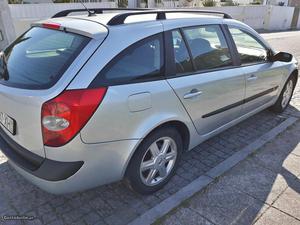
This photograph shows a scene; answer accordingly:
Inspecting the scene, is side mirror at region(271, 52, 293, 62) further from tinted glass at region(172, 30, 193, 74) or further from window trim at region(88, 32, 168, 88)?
window trim at region(88, 32, 168, 88)

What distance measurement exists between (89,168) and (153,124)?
635 millimetres

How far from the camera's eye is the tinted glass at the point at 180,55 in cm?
255

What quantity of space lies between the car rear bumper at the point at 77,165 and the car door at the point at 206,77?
0.79 meters

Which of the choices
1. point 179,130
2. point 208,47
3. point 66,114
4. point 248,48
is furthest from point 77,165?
point 248,48

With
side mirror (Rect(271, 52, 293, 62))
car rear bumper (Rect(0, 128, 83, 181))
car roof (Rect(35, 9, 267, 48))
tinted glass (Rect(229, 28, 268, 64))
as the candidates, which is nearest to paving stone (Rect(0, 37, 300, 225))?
car rear bumper (Rect(0, 128, 83, 181))

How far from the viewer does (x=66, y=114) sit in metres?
1.88

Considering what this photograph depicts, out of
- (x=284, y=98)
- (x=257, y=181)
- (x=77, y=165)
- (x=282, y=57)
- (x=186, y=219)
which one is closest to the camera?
(x=77, y=165)

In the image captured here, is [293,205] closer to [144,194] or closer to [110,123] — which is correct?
[144,194]

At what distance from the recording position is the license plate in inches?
85.6

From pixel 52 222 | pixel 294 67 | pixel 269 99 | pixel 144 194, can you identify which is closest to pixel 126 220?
pixel 144 194

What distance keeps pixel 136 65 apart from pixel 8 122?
3.81 ft

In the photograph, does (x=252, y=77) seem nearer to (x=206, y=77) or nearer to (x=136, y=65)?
(x=206, y=77)

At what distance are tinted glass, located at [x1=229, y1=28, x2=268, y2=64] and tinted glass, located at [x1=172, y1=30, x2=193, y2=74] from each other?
3.10ft

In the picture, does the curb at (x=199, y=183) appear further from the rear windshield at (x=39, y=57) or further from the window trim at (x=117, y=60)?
the rear windshield at (x=39, y=57)
